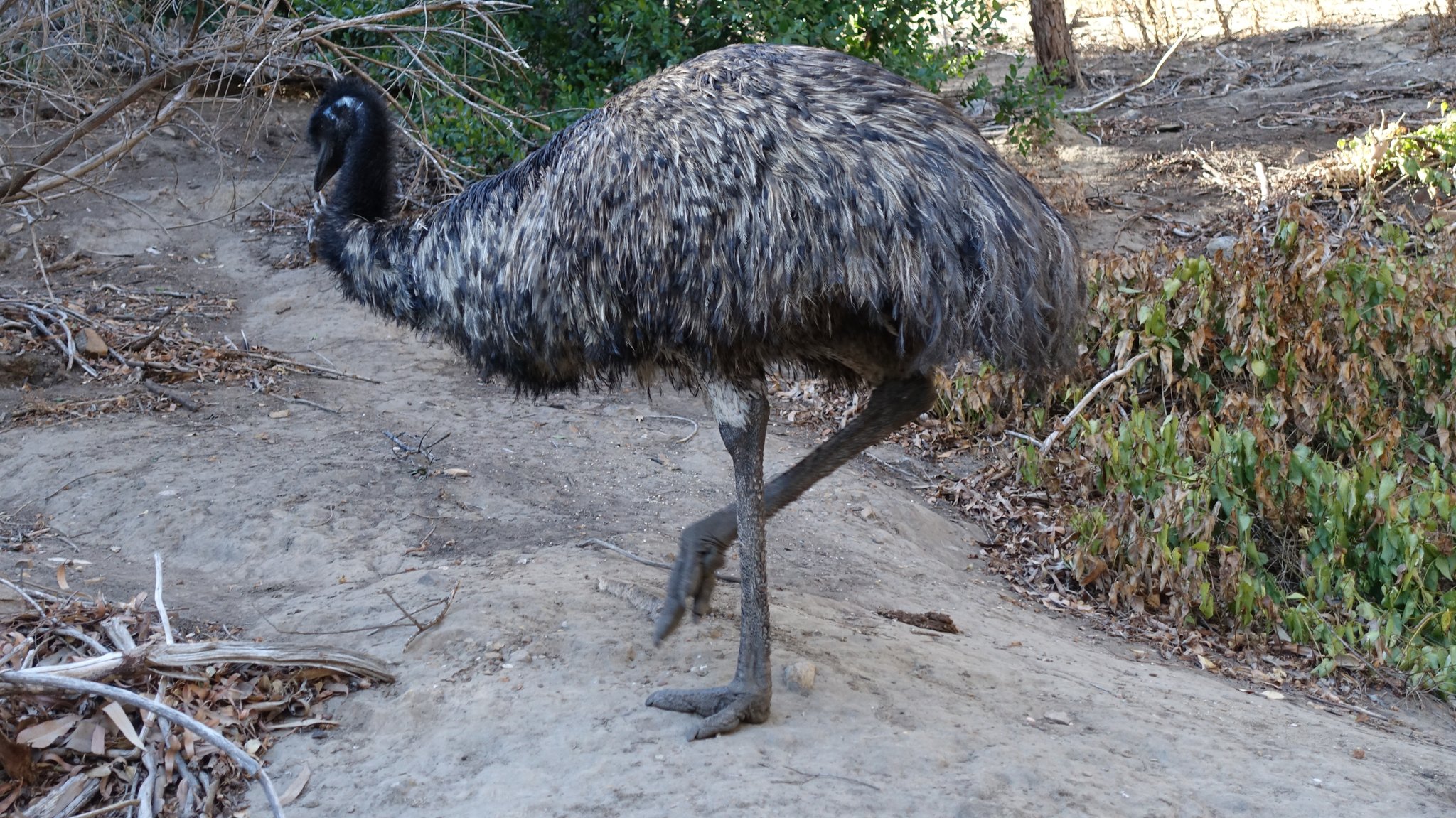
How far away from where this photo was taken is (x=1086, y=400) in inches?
247

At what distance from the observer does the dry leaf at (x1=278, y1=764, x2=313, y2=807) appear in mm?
3229

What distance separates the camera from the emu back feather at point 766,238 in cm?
307

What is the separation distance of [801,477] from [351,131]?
6.43ft

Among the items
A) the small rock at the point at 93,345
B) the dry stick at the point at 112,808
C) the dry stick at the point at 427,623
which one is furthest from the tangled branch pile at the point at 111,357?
the dry stick at the point at 112,808

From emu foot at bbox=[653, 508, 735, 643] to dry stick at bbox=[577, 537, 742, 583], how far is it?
2.29ft

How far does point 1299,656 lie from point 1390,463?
129 cm

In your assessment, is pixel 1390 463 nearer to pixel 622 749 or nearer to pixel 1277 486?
pixel 1277 486

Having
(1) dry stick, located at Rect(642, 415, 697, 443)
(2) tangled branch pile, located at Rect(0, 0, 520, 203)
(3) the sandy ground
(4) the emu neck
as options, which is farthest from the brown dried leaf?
(1) dry stick, located at Rect(642, 415, 697, 443)

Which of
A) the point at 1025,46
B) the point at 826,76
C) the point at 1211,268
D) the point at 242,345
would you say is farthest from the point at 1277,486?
the point at 1025,46

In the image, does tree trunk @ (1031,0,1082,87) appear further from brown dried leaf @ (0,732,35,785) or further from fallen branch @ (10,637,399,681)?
brown dried leaf @ (0,732,35,785)

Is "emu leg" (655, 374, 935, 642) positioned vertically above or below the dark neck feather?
below

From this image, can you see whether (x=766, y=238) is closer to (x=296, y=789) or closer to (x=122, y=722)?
(x=296, y=789)

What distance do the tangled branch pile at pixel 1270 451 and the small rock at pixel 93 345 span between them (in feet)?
14.1

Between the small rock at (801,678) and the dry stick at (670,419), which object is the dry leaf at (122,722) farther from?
the dry stick at (670,419)
